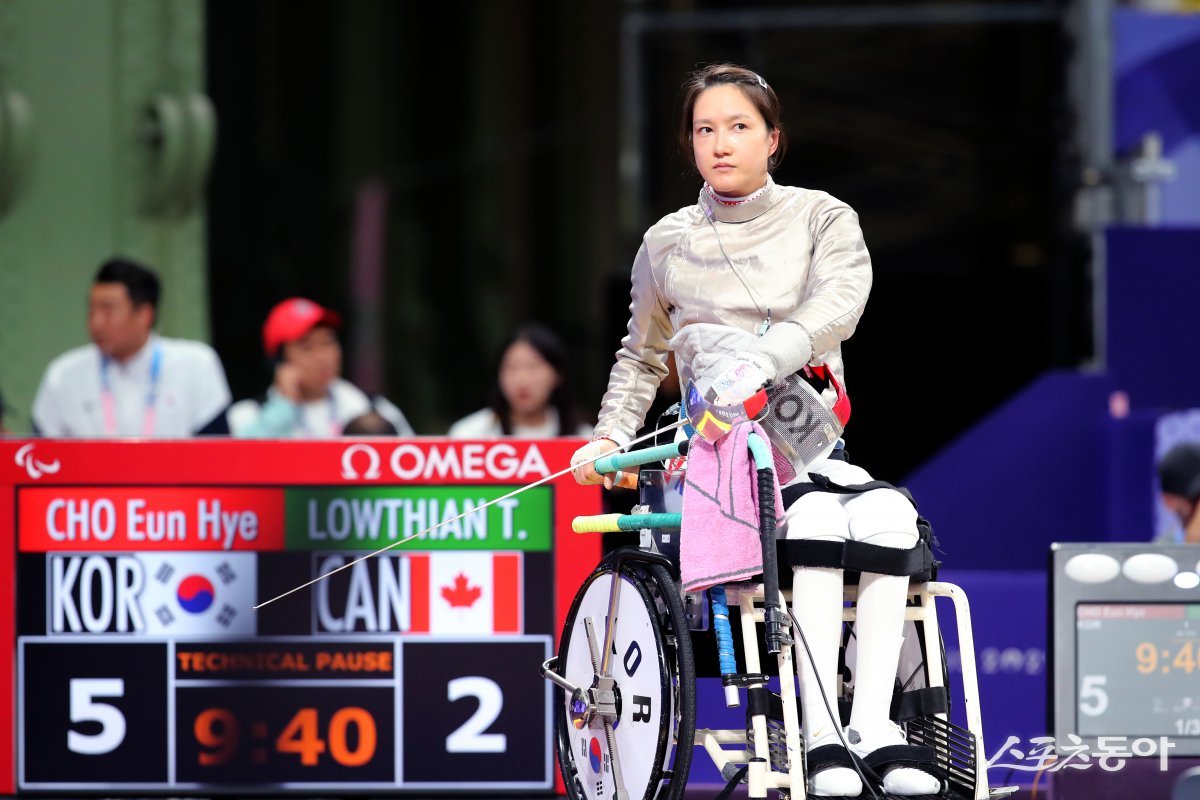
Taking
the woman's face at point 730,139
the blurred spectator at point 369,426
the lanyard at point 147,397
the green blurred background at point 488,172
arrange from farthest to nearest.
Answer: the green blurred background at point 488,172
the lanyard at point 147,397
the blurred spectator at point 369,426
the woman's face at point 730,139

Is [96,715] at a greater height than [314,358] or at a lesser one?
lesser

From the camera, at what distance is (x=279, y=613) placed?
454cm

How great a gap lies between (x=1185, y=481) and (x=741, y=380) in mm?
2498

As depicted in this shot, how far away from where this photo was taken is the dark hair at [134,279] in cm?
588

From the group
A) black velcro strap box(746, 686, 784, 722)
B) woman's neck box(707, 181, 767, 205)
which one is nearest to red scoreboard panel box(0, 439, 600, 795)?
woman's neck box(707, 181, 767, 205)

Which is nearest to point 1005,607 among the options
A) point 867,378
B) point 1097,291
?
point 1097,291

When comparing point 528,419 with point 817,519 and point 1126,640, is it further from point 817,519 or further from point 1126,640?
point 817,519

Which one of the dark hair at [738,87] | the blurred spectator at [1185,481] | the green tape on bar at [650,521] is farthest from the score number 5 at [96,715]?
the blurred spectator at [1185,481]

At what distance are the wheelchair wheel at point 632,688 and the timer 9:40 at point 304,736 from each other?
0.83 metres

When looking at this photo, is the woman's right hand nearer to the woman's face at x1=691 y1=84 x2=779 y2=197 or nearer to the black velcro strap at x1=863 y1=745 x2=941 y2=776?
the woman's face at x1=691 y1=84 x2=779 y2=197

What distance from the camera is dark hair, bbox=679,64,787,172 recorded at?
357cm

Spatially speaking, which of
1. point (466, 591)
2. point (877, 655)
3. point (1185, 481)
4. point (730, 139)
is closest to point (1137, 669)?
point (1185, 481)

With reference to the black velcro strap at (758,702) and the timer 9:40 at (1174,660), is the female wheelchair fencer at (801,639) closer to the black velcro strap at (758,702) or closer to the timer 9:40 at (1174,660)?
the black velcro strap at (758,702)

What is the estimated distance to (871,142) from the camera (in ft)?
33.4
